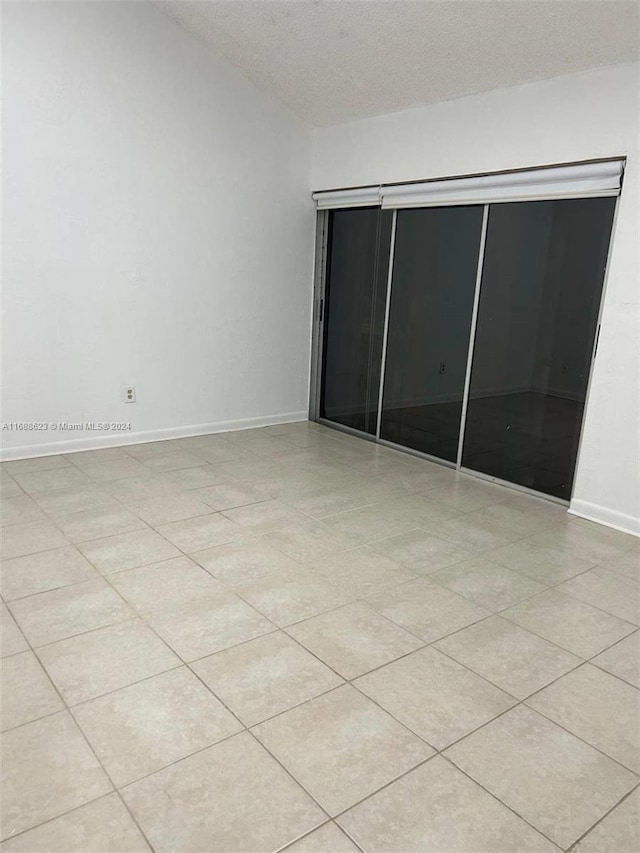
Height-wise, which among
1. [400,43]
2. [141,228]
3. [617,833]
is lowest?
[617,833]

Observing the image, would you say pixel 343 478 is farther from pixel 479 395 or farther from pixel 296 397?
pixel 296 397

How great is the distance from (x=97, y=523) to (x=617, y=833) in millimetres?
2722

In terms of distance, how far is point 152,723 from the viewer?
1.99m

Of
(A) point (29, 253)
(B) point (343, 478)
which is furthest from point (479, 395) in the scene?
(A) point (29, 253)

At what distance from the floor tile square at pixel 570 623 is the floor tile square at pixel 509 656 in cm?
7

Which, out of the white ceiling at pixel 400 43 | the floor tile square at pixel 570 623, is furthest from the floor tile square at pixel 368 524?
the white ceiling at pixel 400 43

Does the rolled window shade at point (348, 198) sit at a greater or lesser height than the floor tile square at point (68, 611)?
greater

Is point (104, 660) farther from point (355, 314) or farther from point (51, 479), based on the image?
point (355, 314)

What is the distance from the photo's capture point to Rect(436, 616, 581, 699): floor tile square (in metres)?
2.32

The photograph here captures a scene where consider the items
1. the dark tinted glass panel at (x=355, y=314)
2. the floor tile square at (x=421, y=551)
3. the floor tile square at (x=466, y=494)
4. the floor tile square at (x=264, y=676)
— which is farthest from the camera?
the dark tinted glass panel at (x=355, y=314)

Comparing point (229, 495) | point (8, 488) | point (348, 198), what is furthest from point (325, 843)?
point (348, 198)

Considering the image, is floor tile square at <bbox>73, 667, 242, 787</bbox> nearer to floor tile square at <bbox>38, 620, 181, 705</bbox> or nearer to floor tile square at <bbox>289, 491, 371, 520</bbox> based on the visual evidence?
floor tile square at <bbox>38, 620, 181, 705</bbox>

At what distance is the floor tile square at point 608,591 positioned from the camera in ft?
9.34

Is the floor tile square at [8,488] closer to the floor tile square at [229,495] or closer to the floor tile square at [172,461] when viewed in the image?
the floor tile square at [172,461]
